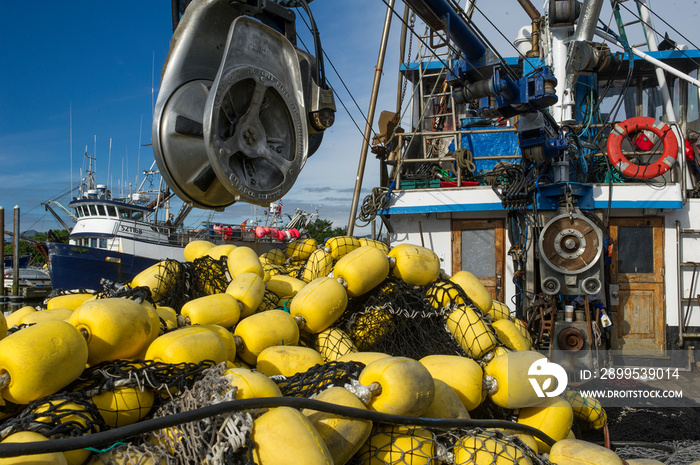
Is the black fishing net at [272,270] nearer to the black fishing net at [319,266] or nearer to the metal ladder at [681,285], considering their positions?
the black fishing net at [319,266]

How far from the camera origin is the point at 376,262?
3.80 m

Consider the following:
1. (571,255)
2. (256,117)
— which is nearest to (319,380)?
(256,117)

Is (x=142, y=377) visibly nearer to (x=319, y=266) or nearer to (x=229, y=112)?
(x=229, y=112)

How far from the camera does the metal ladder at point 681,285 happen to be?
285 inches

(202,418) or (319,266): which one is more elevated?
(319,266)

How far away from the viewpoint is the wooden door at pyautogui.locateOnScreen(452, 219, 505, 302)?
7.77 metres

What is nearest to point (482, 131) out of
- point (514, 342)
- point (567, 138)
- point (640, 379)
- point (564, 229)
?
point (567, 138)

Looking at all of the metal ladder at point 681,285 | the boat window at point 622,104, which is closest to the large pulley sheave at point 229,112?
the metal ladder at point 681,285

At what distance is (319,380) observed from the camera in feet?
7.86

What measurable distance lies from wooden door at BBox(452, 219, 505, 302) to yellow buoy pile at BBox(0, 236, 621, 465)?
12.4 ft

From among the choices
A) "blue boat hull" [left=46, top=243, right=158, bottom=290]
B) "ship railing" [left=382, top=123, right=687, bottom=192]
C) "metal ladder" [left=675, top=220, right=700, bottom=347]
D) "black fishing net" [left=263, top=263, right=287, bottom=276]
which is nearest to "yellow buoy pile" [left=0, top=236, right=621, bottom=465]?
"black fishing net" [left=263, top=263, right=287, bottom=276]

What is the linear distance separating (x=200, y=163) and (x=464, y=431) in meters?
1.86

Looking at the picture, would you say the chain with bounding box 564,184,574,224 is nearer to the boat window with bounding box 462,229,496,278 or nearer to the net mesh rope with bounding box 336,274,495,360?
the boat window with bounding box 462,229,496,278

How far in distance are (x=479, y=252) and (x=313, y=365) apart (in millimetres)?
5477
